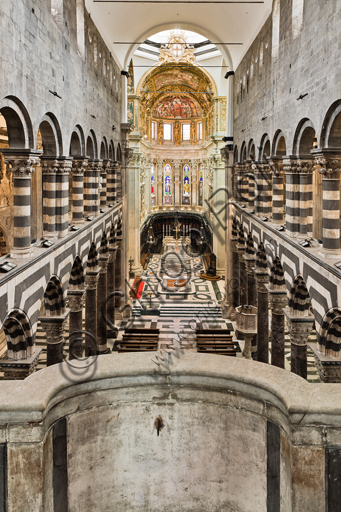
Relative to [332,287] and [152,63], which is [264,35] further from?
[152,63]

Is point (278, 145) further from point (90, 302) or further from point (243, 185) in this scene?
point (90, 302)

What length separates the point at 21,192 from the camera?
1071cm

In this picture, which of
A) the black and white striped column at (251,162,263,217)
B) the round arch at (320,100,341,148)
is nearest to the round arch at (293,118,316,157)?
the round arch at (320,100,341,148)

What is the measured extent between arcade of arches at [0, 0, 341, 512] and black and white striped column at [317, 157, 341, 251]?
0.04m

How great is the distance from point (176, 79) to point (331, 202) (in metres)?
37.2

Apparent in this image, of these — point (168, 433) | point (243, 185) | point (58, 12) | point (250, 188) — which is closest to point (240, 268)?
point (243, 185)

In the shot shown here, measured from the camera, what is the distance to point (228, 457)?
4.64 meters

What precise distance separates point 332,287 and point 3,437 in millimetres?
7714

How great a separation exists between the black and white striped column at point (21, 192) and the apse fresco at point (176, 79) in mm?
34995

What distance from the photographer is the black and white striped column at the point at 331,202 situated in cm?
1072

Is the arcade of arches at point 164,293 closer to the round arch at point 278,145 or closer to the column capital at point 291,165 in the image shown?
the round arch at point 278,145

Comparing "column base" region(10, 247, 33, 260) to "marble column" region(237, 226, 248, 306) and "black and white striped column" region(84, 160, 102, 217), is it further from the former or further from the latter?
"marble column" region(237, 226, 248, 306)

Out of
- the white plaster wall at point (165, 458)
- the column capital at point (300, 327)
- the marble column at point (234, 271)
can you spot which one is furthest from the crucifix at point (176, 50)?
the white plaster wall at point (165, 458)

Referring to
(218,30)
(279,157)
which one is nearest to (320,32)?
(279,157)
